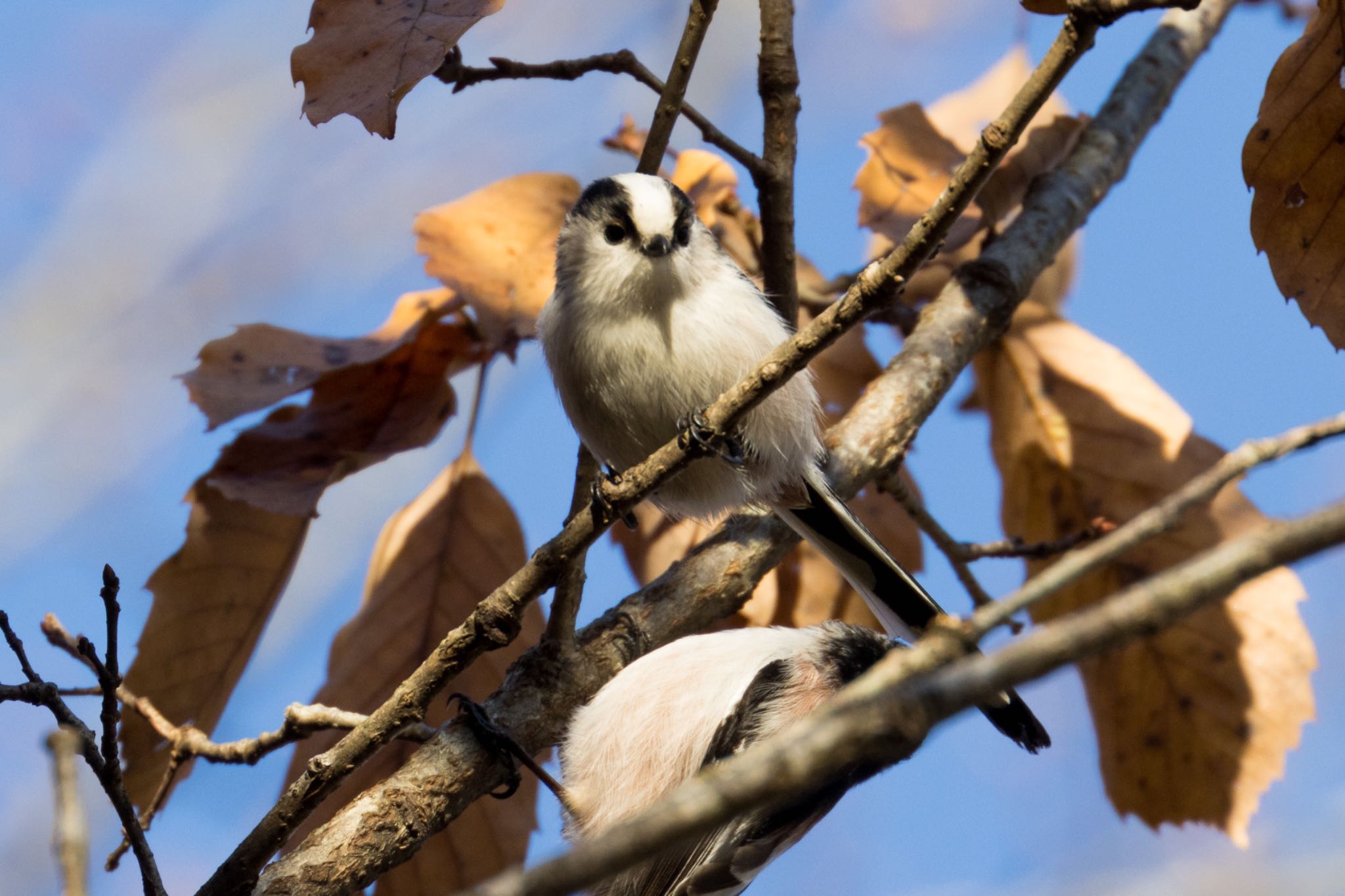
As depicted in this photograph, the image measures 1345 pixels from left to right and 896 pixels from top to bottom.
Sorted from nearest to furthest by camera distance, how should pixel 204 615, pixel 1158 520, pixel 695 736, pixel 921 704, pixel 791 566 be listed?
pixel 921 704 < pixel 1158 520 < pixel 695 736 < pixel 204 615 < pixel 791 566

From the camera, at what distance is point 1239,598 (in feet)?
7.63

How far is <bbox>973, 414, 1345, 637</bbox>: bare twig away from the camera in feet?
2.15

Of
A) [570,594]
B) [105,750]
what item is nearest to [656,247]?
[570,594]

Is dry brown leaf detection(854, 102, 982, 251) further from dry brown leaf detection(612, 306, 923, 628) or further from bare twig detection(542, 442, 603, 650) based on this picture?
bare twig detection(542, 442, 603, 650)

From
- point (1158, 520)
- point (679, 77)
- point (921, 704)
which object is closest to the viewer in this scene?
point (921, 704)

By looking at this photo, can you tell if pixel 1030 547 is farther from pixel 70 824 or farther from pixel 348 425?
pixel 70 824

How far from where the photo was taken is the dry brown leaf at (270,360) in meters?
2.01

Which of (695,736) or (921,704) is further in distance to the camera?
(695,736)

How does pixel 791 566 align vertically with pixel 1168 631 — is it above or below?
above

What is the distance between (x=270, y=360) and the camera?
2115 millimetres

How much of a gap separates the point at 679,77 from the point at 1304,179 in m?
0.85

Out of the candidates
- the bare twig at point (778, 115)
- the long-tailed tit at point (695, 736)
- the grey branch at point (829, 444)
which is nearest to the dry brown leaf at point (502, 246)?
the bare twig at point (778, 115)

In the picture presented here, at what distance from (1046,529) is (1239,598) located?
0.38m

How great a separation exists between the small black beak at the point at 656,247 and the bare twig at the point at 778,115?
222 mm
